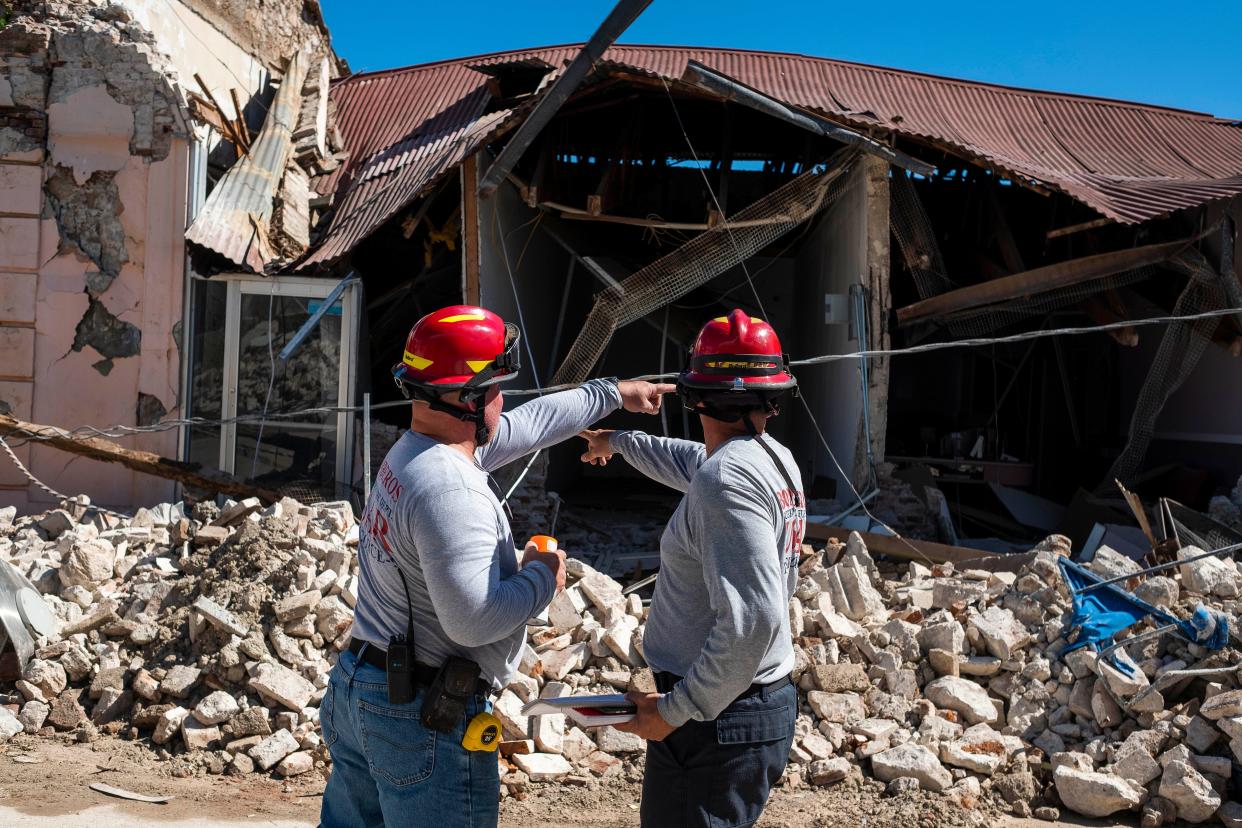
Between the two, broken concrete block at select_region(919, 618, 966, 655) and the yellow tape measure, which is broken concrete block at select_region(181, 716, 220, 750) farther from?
broken concrete block at select_region(919, 618, 966, 655)

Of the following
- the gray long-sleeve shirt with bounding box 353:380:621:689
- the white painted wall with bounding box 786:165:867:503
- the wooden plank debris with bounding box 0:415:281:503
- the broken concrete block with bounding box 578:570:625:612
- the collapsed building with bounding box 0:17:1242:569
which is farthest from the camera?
the white painted wall with bounding box 786:165:867:503

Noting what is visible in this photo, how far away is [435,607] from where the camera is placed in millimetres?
2189

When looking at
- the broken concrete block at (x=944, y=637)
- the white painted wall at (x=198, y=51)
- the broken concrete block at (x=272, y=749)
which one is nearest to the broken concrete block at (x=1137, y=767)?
the broken concrete block at (x=944, y=637)

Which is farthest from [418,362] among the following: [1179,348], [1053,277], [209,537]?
[1179,348]

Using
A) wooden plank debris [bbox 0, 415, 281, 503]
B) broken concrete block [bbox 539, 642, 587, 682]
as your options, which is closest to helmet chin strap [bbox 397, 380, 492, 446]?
broken concrete block [bbox 539, 642, 587, 682]

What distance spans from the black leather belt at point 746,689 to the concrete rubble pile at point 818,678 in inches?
94.5

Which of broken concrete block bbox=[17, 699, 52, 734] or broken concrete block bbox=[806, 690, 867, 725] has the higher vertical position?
broken concrete block bbox=[806, 690, 867, 725]

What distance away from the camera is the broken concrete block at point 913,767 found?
457 centimetres

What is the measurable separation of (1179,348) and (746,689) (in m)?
7.97

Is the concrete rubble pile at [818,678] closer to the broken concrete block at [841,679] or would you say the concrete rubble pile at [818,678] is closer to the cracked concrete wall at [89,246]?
the broken concrete block at [841,679]

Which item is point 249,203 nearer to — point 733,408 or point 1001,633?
point 1001,633

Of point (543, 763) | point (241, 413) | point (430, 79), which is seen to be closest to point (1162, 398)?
point (543, 763)

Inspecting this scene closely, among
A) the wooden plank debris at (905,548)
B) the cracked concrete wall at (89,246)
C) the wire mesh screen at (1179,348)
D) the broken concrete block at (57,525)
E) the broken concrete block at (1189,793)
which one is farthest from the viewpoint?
the cracked concrete wall at (89,246)

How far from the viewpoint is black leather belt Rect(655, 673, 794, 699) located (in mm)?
2387
